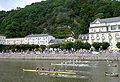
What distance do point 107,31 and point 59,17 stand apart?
6037 cm

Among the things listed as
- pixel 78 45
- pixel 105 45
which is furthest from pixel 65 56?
pixel 105 45

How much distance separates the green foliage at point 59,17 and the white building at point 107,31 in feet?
69.6

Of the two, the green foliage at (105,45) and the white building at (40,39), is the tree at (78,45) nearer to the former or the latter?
the green foliage at (105,45)

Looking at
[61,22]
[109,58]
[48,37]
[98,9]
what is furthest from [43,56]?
[61,22]

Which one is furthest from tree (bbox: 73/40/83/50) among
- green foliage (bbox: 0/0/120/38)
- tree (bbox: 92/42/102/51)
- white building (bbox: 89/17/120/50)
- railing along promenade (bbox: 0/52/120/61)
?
green foliage (bbox: 0/0/120/38)

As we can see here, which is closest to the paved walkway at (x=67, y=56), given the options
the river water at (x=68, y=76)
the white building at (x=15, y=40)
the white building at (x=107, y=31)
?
the river water at (x=68, y=76)

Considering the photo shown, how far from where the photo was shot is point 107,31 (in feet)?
Answer: 253

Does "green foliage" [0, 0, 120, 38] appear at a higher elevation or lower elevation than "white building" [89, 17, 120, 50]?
higher

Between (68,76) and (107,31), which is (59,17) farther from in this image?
(68,76)

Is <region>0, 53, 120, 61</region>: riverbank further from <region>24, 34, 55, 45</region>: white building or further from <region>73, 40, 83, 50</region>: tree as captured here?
<region>24, 34, 55, 45</region>: white building

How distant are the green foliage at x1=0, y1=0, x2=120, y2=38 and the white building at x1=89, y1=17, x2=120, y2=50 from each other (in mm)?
21228

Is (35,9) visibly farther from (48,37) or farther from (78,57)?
(78,57)

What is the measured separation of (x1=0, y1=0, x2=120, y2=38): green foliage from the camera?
10919 centimetres

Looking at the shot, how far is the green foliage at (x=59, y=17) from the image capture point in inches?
4299
